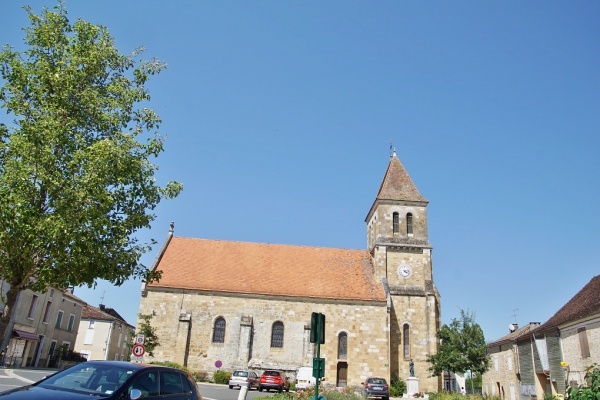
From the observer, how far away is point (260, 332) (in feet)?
100

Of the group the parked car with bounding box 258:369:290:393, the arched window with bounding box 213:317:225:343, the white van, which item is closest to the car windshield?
the parked car with bounding box 258:369:290:393

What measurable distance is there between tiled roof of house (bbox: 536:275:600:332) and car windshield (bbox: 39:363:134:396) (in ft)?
64.2

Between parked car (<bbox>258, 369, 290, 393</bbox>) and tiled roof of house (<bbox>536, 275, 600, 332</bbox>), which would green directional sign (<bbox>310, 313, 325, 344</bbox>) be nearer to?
tiled roof of house (<bbox>536, 275, 600, 332</bbox>)

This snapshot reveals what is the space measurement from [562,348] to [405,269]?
12218mm

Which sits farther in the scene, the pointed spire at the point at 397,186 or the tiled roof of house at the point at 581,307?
the pointed spire at the point at 397,186

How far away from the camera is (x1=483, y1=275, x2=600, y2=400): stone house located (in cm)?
1936

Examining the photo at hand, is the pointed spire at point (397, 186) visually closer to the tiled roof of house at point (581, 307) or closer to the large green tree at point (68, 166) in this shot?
the tiled roof of house at point (581, 307)

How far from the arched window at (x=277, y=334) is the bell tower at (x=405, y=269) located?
778 centimetres

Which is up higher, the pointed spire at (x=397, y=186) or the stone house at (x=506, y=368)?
the pointed spire at (x=397, y=186)

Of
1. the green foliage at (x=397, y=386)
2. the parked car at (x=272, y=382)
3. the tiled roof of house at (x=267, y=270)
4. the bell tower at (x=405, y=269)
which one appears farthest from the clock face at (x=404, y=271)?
the parked car at (x=272, y=382)

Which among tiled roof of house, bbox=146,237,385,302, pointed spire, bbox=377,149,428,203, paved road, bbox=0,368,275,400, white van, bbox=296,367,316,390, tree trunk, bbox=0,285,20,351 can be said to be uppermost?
pointed spire, bbox=377,149,428,203

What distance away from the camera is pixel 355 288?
32219mm

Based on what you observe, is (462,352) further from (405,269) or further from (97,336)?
(97,336)

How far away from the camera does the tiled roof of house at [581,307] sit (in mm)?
19703
